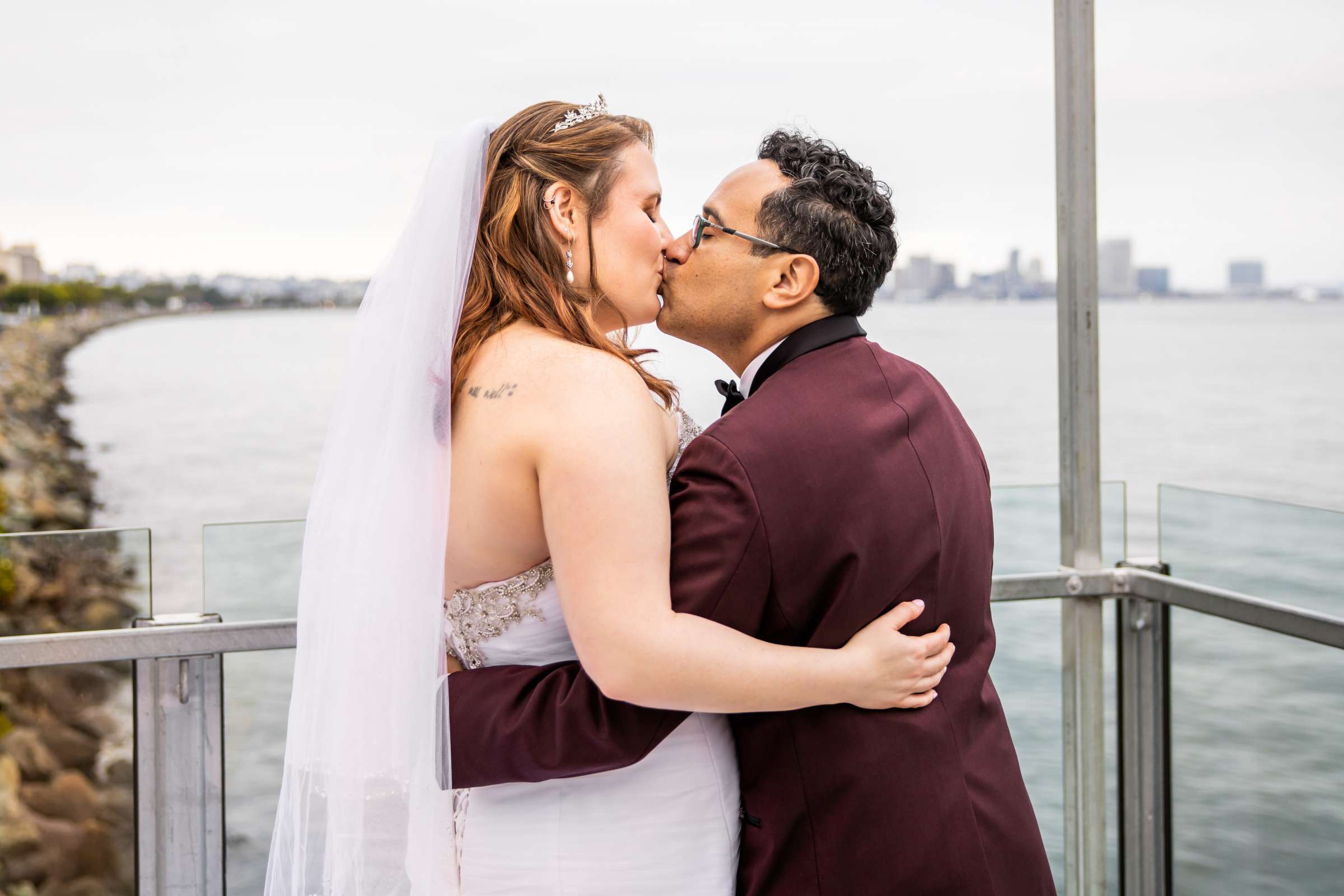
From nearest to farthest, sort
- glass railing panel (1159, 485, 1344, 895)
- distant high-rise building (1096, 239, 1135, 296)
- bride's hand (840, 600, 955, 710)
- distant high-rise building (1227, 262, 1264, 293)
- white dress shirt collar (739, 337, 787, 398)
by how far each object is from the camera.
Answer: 1. bride's hand (840, 600, 955, 710)
2. white dress shirt collar (739, 337, 787, 398)
3. glass railing panel (1159, 485, 1344, 895)
4. distant high-rise building (1096, 239, 1135, 296)
5. distant high-rise building (1227, 262, 1264, 293)

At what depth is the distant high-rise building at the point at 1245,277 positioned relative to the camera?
16.7 meters

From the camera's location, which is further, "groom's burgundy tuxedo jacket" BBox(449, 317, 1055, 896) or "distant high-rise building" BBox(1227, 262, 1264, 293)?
"distant high-rise building" BBox(1227, 262, 1264, 293)

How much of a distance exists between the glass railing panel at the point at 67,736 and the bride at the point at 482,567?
0.67 meters

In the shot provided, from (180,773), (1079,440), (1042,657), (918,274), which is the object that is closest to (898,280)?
(918,274)

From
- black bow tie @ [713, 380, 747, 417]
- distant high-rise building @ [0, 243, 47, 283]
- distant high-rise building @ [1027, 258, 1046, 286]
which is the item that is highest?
distant high-rise building @ [0, 243, 47, 283]

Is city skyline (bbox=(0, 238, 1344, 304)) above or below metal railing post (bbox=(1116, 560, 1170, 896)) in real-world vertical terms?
above

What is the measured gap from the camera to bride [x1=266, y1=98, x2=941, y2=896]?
4.86ft

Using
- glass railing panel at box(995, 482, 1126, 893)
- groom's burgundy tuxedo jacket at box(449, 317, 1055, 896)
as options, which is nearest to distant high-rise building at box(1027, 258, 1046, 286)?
glass railing panel at box(995, 482, 1126, 893)

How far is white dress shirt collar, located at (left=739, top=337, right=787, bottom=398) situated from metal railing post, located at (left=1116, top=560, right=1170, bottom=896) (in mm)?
1365

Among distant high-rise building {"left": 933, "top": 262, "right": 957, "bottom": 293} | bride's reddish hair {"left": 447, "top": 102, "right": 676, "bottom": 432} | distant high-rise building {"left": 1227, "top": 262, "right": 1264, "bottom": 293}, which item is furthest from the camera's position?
distant high-rise building {"left": 1227, "top": 262, "right": 1264, "bottom": 293}

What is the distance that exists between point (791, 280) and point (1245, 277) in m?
17.6

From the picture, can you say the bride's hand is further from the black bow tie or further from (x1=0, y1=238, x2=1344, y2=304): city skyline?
(x1=0, y1=238, x2=1344, y2=304): city skyline

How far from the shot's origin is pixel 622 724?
145 centimetres

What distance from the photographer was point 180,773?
214cm
